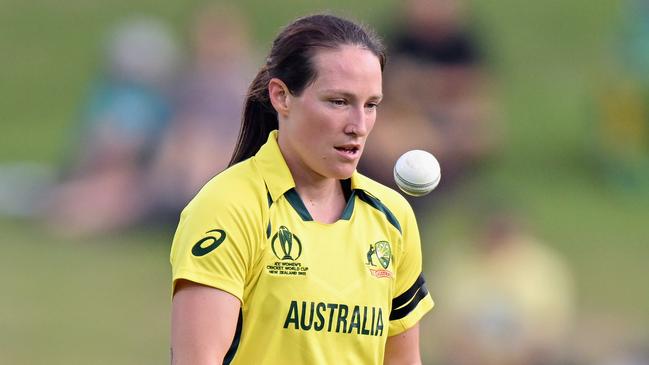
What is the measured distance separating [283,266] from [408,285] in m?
0.55

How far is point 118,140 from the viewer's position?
12.9 m

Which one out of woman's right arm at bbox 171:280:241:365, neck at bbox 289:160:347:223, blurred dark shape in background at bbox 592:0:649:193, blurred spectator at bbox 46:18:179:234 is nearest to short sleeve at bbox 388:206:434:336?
neck at bbox 289:160:347:223

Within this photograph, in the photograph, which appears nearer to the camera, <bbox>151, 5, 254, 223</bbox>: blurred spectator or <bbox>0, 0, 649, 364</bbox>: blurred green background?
<bbox>0, 0, 649, 364</bbox>: blurred green background

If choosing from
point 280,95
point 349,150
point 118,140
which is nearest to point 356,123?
point 349,150

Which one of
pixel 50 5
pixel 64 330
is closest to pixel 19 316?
pixel 64 330

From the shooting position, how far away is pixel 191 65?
1264cm

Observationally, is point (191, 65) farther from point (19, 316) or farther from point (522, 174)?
point (522, 174)

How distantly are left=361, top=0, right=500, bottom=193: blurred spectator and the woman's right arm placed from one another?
7.31 meters

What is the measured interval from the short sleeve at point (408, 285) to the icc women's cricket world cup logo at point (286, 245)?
392 millimetres

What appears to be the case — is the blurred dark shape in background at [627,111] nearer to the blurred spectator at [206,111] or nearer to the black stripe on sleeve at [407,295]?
the blurred spectator at [206,111]

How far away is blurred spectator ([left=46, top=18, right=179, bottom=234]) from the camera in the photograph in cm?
1273

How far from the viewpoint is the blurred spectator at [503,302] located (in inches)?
382

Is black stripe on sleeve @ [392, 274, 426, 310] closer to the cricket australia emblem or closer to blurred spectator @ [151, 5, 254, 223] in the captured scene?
the cricket australia emblem

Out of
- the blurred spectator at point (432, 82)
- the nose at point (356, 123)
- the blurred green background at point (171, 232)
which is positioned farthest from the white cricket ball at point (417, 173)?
the blurred spectator at point (432, 82)
